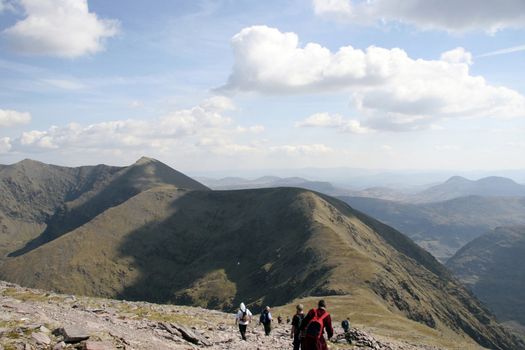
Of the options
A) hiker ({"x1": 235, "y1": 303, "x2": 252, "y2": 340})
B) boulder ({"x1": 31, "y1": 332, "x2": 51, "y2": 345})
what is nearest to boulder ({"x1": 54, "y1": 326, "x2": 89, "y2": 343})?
boulder ({"x1": 31, "y1": 332, "x2": 51, "y2": 345})

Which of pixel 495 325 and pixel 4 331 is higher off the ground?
pixel 4 331

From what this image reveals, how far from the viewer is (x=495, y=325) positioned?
564 ft

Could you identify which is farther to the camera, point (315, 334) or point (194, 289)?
point (194, 289)

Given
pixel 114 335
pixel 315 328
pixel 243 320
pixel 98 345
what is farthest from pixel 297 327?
pixel 98 345

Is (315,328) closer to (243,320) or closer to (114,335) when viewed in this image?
(114,335)

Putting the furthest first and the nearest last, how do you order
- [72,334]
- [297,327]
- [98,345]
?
1. [297,327]
2. [72,334]
3. [98,345]

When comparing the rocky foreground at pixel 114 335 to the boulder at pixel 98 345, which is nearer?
the boulder at pixel 98 345

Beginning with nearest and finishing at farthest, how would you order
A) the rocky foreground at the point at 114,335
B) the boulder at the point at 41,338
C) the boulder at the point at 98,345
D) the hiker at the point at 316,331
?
1. the hiker at the point at 316,331
2. the boulder at the point at 98,345
3. the boulder at the point at 41,338
4. the rocky foreground at the point at 114,335

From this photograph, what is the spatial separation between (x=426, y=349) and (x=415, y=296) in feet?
343

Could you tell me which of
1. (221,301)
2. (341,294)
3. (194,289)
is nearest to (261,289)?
(221,301)

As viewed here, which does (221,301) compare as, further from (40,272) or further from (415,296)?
(40,272)

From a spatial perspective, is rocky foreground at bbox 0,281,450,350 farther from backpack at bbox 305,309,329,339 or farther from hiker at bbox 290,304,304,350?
backpack at bbox 305,309,329,339

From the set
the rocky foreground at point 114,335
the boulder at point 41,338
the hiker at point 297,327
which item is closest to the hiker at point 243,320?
the rocky foreground at point 114,335

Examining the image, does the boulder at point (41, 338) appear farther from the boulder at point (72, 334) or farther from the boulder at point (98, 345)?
the boulder at point (98, 345)
